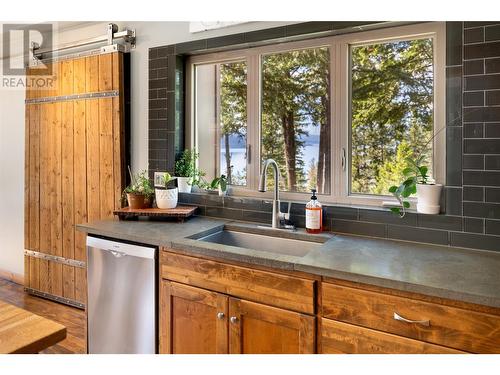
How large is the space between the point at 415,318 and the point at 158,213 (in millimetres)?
1559

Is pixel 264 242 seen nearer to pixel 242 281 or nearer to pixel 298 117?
pixel 242 281

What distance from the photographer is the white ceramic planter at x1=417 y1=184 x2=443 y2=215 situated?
1.80m

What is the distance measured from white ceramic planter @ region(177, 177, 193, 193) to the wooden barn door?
1.73 ft

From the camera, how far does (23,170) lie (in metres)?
3.51

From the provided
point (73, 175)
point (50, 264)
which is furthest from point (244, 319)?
point (50, 264)

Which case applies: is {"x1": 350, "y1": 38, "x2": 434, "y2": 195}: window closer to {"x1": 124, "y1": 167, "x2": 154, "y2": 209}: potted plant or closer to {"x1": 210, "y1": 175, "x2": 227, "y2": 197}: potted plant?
{"x1": 210, "y1": 175, "x2": 227, "y2": 197}: potted plant

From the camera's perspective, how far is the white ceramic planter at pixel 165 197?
7.92 feet

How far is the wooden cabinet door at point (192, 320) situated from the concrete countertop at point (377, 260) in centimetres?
21

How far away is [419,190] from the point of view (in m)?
1.84

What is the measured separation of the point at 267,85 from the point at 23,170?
2.61 m

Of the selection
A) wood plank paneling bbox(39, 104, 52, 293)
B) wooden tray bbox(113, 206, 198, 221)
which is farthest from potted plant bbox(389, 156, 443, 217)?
wood plank paneling bbox(39, 104, 52, 293)

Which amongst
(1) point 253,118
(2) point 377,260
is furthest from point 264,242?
(1) point 253,118

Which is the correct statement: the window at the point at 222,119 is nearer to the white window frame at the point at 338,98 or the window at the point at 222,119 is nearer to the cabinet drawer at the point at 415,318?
the white window frame at the point at 338,98

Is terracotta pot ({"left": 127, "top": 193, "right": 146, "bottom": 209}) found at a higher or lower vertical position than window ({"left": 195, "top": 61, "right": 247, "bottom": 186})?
lower
